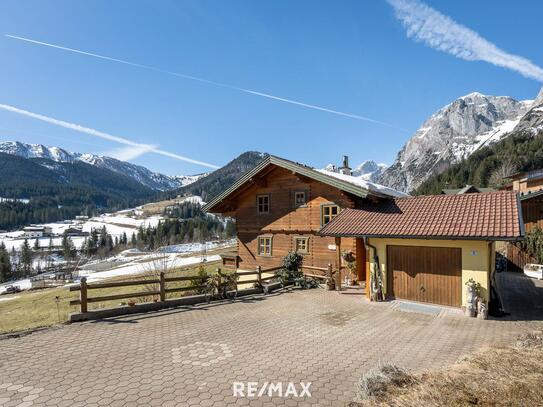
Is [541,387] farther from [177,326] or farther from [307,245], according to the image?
[307,245]

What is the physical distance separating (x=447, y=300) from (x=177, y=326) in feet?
34.8

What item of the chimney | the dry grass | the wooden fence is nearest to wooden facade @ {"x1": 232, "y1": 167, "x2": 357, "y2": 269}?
the wooden fence

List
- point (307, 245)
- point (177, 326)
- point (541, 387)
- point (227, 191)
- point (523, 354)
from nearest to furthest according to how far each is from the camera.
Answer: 1. point (541, 387)
2. point (523, 354)
3. point (177, 326)
4. point (307, 245)
5. point (227, 191)

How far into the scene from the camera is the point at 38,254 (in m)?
150

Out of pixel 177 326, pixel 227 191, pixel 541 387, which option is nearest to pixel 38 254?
pixel 227 191

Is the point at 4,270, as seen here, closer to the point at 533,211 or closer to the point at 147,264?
the point at 147,264

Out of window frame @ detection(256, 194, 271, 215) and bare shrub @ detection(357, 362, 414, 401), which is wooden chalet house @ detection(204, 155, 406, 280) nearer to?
window frame @ detection(256, 194, 271, 215)

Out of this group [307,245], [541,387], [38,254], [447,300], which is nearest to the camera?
[541,387]

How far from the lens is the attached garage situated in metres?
12.6

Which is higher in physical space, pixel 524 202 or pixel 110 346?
pixel 524 202

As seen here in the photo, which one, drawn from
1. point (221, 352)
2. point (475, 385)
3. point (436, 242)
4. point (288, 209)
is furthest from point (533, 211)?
point (221, 352)

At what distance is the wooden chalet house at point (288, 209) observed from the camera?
784 inches

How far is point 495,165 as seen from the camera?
91.5 metres

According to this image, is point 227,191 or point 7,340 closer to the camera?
point 7,340
